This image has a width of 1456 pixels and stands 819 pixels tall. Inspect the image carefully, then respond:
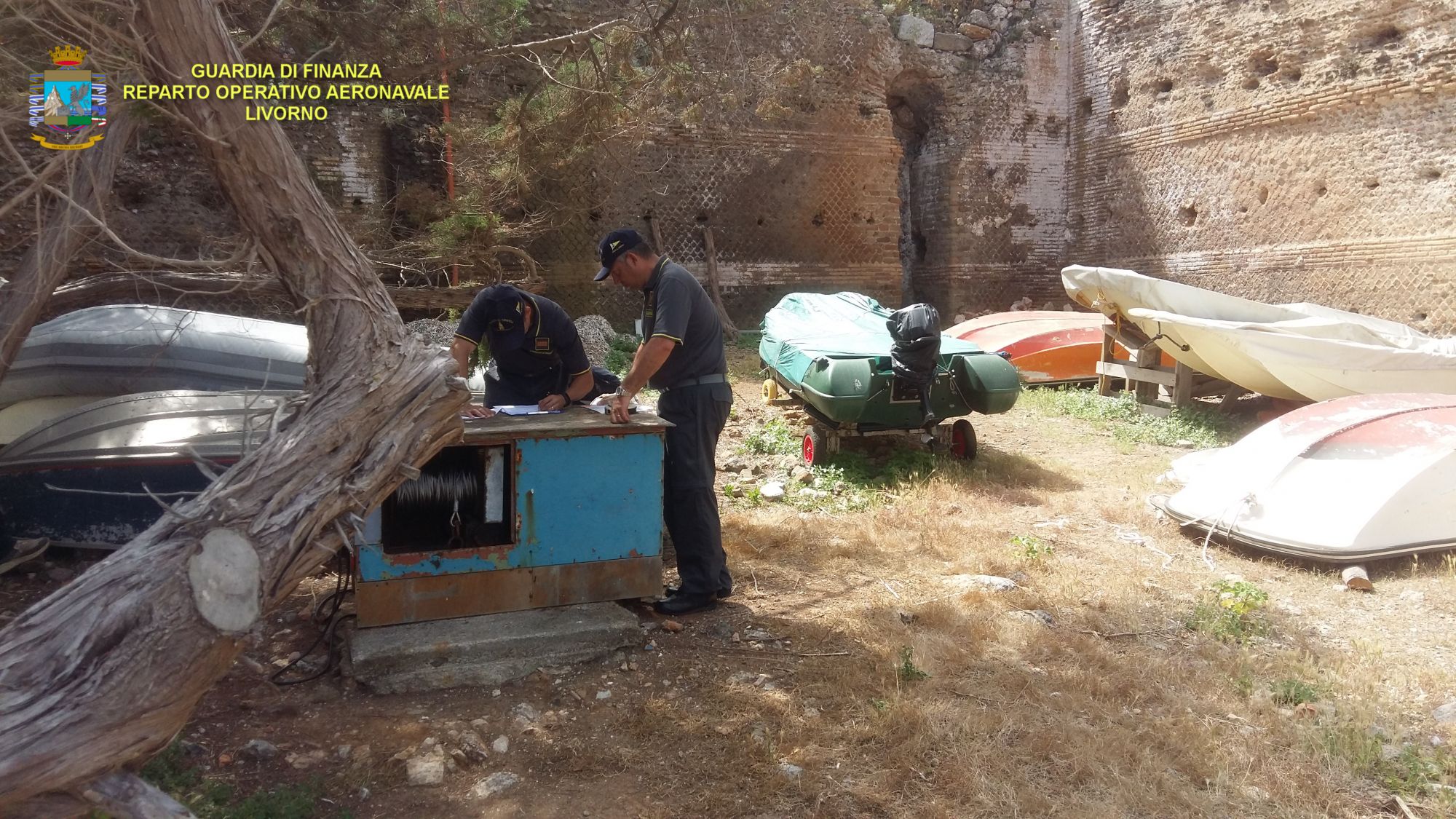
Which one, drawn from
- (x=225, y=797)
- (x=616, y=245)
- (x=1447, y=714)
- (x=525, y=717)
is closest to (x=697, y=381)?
(x=616, y=245)

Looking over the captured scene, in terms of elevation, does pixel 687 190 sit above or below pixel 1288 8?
below

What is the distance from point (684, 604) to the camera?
4.24 m

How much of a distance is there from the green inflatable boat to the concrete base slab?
3.01 meters

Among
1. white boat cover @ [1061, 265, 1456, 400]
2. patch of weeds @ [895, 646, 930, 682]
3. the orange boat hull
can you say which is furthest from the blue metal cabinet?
the orange boat hull

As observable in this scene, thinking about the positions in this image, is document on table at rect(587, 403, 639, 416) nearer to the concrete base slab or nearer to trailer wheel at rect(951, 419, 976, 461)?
the concrete base slab

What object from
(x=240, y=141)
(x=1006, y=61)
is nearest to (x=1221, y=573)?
(x=240, y=141)

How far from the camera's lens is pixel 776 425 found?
796cm

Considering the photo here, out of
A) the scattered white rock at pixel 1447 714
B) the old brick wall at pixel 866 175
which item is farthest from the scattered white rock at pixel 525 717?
the old brick wall at pixel 866 175

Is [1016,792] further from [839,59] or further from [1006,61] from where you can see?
[1006,61]

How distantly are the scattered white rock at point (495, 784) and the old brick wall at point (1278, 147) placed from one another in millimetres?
11698

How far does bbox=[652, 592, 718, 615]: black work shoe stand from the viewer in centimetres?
422

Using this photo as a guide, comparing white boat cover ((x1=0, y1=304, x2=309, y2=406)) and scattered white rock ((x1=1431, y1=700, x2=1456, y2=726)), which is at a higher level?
white boat cover ((x1=0, y1=304, x2=309, y2=406))

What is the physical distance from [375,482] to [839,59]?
510 inches

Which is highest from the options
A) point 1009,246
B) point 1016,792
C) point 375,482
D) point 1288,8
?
point 1288,8
